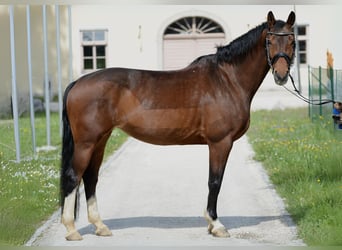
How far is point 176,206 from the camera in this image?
24.3ft

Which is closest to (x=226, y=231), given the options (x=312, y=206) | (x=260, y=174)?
(x=312, y=206)

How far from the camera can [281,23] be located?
5820 millimetres

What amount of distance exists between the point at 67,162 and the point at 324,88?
845 cm

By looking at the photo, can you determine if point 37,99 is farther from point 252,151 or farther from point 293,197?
point 293,197

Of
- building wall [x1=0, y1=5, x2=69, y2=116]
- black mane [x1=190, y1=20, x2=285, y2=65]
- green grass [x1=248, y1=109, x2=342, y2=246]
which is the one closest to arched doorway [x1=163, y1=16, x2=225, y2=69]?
building wall [x1=0, y1=5, x2=69, y2=116]

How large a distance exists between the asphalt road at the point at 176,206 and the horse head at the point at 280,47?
5.01ft

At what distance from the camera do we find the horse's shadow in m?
6.51

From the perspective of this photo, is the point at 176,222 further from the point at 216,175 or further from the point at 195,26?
the point at 195,26

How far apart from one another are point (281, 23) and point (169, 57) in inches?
425

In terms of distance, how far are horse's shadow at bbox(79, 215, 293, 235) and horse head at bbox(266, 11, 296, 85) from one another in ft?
5.42

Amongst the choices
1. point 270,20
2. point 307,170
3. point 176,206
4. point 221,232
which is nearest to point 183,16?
point 307,170

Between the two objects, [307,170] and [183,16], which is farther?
[183,16]

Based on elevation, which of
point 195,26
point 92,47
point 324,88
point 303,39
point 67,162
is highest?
point 195,26

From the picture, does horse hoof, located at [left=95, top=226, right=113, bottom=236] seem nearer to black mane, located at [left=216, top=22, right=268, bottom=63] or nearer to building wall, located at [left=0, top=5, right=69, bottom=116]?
black mane, located at [left=216, top=22, right=268, bottom=63]
